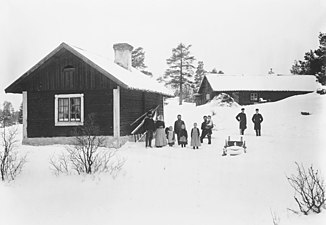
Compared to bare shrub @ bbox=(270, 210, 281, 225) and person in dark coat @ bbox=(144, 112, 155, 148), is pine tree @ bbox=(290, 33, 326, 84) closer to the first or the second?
bare shrub @ bbox=(270, 210, 281, 225)

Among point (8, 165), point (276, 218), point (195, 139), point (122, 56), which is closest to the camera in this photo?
point (276, 218)

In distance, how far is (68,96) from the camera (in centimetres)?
1127

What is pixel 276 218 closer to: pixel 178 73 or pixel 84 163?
A: pixel 84 163

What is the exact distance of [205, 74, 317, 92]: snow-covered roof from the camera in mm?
18163

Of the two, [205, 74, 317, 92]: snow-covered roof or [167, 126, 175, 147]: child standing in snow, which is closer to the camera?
[167, 126, 175, 147]: child standing in snow

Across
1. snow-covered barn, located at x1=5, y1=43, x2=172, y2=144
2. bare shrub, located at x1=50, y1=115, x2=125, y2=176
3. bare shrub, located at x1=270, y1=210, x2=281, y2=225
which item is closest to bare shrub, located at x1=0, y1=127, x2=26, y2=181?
bare shrub, located at x1=50, y1=115, x2=125, y2=176

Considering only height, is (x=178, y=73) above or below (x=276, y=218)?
above

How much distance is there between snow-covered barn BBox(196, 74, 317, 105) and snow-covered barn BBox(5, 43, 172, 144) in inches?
343

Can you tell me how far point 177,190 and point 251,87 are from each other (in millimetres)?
15567

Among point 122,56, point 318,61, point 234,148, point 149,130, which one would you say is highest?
point 122,56

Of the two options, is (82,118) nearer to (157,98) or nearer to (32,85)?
(32,85)

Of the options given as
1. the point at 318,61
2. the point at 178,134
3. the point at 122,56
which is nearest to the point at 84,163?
the point at 178,134

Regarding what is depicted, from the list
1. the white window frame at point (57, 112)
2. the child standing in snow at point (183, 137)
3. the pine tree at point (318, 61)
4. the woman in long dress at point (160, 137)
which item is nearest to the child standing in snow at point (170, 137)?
the woman in long dress at point (160, 137)

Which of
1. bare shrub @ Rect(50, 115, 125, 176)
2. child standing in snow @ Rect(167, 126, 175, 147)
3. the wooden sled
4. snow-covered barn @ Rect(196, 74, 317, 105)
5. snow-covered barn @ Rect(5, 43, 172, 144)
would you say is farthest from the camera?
snow-covered barn @ Rect(196, 74, 317, 105)
